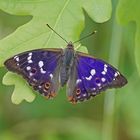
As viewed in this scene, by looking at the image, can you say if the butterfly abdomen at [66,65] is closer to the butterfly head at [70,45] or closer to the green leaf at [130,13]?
the butterfly head at [70,45]

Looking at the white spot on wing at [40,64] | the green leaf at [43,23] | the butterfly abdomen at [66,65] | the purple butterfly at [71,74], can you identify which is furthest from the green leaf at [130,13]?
the white spot on wing at [40,64]

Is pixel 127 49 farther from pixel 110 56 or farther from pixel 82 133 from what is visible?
pixel 82 133

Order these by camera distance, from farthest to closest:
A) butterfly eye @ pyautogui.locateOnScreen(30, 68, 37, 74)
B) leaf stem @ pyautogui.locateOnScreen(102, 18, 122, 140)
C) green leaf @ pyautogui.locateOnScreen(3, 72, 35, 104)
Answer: leaf stem @ pyautogui.locateOnScreen(102, 18, 122, 140) < butterfly eye @ pyautogui.locateOnScreen(30, 68, 37, 74) < green leaf @ pyautogui.locateOnScreen(3, 72, 35, 104)

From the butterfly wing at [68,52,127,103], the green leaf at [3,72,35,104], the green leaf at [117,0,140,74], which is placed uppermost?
the green leaf at [117,0,140,74]

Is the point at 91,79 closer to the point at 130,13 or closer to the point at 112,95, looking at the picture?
the point at 130,13

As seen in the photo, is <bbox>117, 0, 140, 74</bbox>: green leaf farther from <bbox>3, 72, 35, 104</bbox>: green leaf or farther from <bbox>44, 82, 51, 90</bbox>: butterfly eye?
<bbox>3, 72, 35, 104</bbox>: green leaf

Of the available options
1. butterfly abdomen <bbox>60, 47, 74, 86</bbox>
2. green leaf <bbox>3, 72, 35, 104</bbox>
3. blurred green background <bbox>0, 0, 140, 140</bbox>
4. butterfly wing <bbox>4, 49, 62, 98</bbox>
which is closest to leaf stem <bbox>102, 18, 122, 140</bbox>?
blurred green background <bbox>0, 0, 140, 140</bbox>

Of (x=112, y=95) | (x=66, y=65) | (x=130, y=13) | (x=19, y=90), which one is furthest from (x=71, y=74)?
(x=112, y=95)
